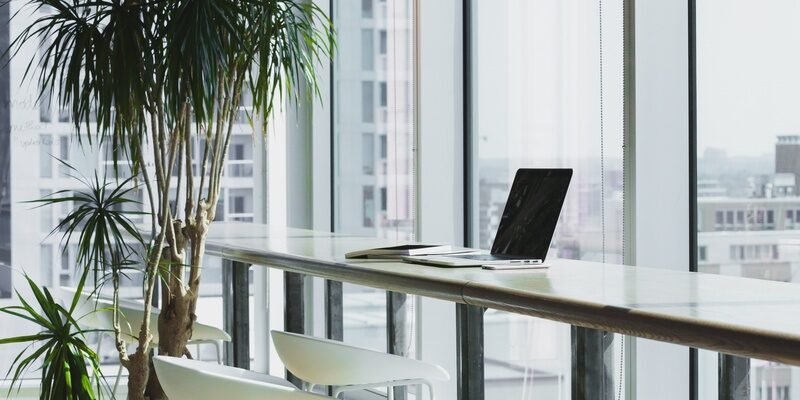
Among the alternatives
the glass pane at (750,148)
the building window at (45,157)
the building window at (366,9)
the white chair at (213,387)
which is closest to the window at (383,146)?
the building window at (366,9)

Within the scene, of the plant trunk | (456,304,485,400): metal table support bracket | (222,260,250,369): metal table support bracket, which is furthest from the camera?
(222,260,250,369): metal table support bracket

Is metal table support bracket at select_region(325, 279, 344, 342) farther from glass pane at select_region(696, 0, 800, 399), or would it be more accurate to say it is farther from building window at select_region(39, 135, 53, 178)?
building window at select_region(39, 135, 53, 178)

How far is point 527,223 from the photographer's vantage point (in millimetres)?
2350

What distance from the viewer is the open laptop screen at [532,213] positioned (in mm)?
2258

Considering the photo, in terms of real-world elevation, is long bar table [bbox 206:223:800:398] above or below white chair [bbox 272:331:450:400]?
above

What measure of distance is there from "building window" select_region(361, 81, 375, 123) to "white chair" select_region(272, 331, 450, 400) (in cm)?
232

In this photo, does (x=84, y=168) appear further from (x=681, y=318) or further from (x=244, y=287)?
(x=681, y=318)

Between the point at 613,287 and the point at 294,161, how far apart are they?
3.65 meters

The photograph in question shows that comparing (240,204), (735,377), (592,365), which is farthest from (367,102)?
(735,377)

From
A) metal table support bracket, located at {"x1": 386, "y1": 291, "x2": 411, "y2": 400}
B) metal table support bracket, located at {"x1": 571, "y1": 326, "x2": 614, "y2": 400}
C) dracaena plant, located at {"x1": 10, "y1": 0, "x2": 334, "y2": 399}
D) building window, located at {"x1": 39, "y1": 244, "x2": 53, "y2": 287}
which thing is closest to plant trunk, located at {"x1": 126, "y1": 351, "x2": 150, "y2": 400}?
dracaena plant, located at {"x1": 10, "y1": 0, "x2": 334, "y2": 399}

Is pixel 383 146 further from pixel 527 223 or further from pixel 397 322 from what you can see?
pixel 527 223

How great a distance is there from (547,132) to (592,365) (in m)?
1.65

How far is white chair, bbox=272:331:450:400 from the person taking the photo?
243 cm

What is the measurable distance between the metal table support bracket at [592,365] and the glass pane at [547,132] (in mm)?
974
